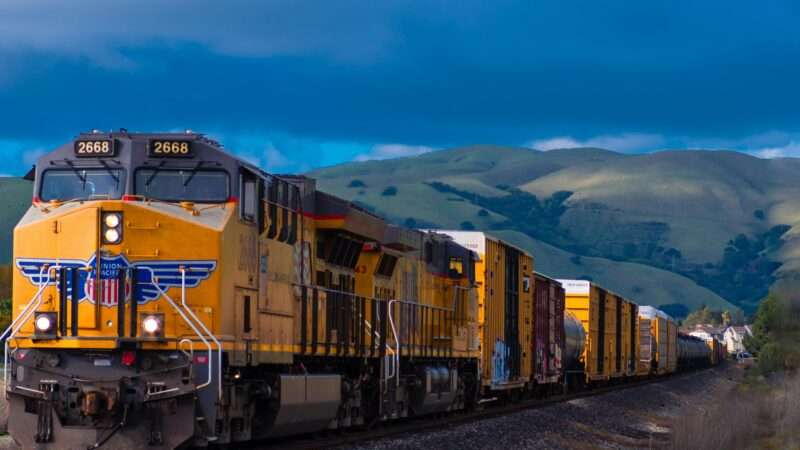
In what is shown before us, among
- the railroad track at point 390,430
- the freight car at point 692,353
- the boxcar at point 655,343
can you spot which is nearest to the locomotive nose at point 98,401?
the railroad track at point 390,430

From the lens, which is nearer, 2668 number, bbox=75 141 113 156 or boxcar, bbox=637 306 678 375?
2668 number, bbox=75 141 113 156

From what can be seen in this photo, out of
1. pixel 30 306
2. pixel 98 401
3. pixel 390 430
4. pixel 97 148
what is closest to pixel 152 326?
pixel 98 401

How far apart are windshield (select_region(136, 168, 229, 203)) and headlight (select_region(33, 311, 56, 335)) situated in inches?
74.3

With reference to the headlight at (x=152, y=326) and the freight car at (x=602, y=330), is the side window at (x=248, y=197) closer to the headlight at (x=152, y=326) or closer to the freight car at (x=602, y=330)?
the headlight at (x=152, y=326)

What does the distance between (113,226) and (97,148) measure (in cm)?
116

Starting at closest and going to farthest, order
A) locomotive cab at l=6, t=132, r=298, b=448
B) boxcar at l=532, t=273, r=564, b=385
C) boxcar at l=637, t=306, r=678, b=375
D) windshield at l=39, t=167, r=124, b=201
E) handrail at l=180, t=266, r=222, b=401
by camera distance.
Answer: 1. locomotive cab at l=6, t=132, r=298, b=448
2. handrail at l=180, t=266, r=222, b=401
3. windshield at l=39, t=167, r=124, b=201
4. boxcar at l=532, t=273, r=564, b=385
5. boxcar at l=637, t=306, r=678, b=375

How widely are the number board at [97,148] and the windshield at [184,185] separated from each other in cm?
43

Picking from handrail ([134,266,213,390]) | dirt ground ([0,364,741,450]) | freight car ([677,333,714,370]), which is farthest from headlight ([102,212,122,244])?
freight car ([677,333,714,370])

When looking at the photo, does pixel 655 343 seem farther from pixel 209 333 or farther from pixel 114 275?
pixel 114 275

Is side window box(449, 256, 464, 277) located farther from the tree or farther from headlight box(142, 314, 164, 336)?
the tree

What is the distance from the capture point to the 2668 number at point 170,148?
1578 cm

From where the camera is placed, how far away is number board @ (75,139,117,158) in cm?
1576

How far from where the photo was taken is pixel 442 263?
28.5m

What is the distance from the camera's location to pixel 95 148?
15789mm
